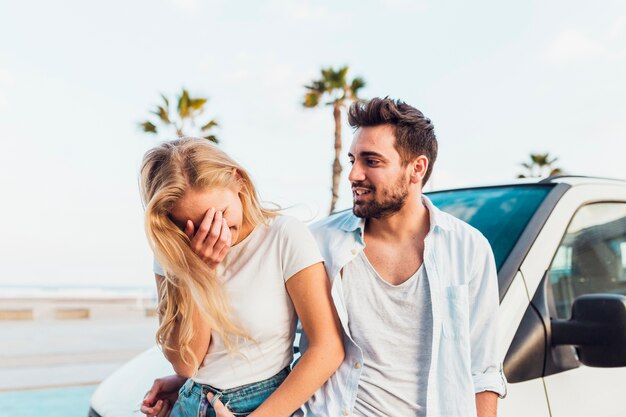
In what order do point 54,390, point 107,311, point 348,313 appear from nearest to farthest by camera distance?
1. point 348,313
2. point 54,390
3. point 107,311

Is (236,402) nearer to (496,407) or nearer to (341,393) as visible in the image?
(341,393)

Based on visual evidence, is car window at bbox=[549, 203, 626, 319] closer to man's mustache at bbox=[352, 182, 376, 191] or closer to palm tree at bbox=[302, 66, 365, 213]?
man's mustache at bbox=[352, 182, 376, 191]

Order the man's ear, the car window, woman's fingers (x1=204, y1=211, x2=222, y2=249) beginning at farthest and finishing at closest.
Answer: the car window
the man's ear
woman's fingers (x1=204, y1=211, x2=222, y2=249)

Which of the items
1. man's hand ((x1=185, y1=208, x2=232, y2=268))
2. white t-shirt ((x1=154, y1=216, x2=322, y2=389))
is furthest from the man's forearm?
man's hand ((x1=185, y1=208, x2=232, y2=268))

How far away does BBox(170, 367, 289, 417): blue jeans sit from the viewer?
197 centimetres

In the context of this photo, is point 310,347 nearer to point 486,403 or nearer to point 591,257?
point 486,403

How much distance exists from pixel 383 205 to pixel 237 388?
2.52 ft

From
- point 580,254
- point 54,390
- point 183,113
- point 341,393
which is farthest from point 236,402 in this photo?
point 183,113

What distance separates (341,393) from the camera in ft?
6.71

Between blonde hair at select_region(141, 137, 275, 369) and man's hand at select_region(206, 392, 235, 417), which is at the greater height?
blonde hair at select_region(141, 137, 275, 369)

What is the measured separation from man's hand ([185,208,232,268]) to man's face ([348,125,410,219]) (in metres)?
0.55

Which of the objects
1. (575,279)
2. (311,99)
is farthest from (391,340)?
(311,99)

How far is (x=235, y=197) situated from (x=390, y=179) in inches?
23.1

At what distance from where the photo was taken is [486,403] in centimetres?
205
